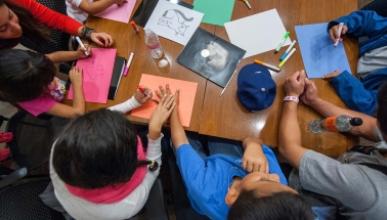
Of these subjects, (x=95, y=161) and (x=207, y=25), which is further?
(x=207, y=25)

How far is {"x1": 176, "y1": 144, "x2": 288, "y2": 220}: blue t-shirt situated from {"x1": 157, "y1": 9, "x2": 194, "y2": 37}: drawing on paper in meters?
0.50

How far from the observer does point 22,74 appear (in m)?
1.10

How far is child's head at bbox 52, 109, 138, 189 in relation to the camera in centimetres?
84

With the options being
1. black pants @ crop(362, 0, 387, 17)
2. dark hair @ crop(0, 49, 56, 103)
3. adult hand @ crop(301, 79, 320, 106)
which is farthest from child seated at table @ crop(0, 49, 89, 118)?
black pants @ crop(362, 0, 387, 17)

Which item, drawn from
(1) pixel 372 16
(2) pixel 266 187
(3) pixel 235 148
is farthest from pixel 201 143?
(1) pixel 372 16

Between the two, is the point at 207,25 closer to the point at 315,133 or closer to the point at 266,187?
the point at 315,133

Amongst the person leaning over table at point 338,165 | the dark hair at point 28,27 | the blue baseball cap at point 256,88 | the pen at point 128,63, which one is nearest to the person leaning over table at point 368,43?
the person leaning over table at point 338,165

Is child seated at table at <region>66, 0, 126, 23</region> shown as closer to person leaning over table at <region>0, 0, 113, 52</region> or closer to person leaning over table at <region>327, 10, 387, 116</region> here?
person leaning over table at <region>0, 0, 113, 52</region>

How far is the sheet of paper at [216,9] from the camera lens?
134 cm

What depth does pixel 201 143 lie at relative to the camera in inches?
55.7

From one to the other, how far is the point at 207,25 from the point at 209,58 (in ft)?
0.53

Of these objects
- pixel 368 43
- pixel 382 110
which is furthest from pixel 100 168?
pixel 368 43

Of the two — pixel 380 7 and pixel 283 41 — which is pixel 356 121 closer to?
Answer: pixel 283 41

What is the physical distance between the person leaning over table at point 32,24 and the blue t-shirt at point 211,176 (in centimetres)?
61
